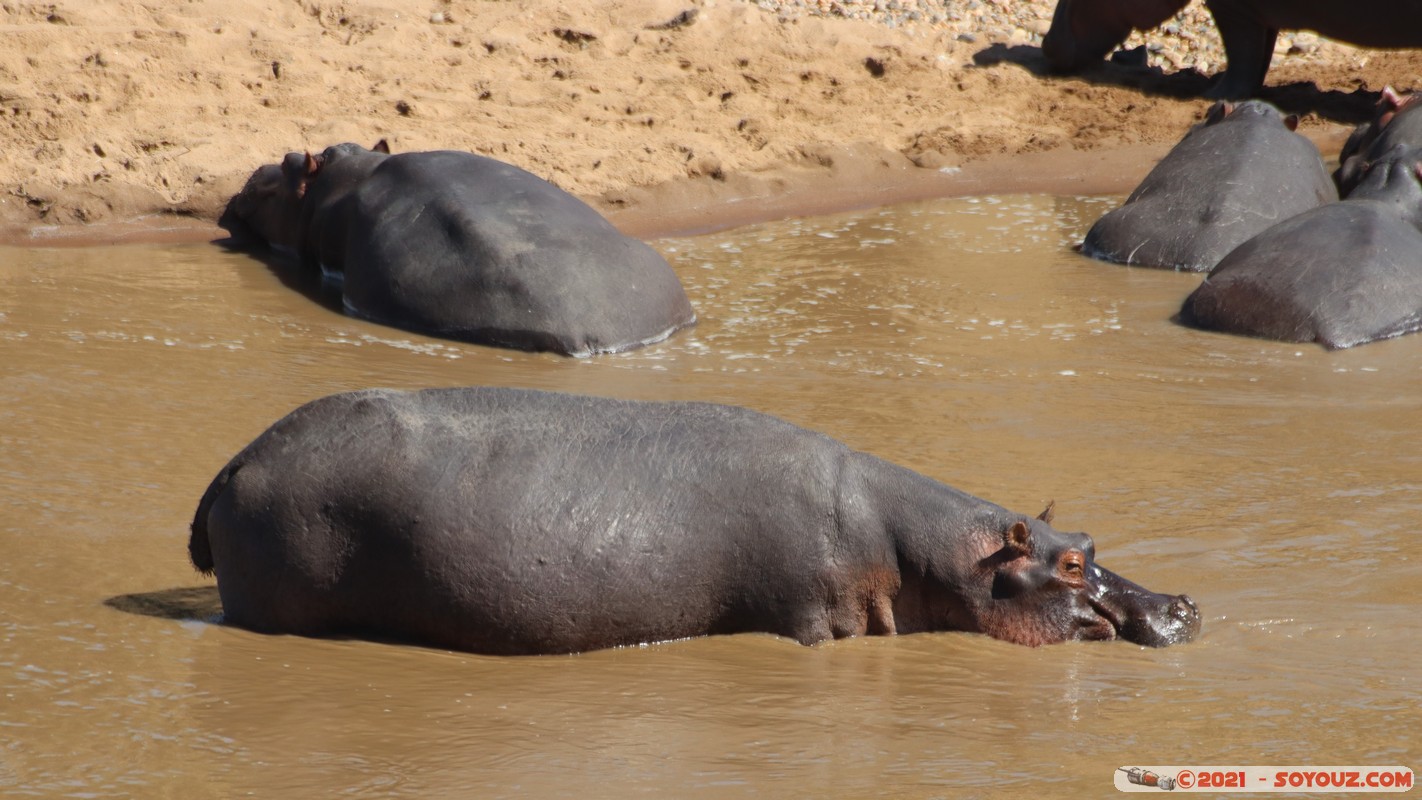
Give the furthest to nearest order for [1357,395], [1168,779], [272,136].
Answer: [272,136], [1357,395], [1168,779]

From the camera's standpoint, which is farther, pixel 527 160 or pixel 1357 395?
pixel 527 160

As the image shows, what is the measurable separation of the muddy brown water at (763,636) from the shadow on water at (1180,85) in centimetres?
513

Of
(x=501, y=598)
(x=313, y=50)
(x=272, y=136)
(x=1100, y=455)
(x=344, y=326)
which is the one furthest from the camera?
(x=313, y=50)

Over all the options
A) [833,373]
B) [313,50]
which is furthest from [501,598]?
[313,50]

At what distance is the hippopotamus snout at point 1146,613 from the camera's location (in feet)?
15.3

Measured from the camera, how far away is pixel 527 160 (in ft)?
37.3

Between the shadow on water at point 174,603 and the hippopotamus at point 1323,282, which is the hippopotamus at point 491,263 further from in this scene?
the shadow on water at point 174,603

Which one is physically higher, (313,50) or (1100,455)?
(313,50)

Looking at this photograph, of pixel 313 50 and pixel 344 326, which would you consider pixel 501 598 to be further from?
pixel 313 50

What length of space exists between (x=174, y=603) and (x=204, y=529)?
22 cm

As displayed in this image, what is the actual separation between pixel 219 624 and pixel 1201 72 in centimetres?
1256

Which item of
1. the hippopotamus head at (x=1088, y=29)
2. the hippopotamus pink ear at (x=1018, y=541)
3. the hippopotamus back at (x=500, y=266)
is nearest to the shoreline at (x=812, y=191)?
the hippopotamus head at (x=1088, y=29)

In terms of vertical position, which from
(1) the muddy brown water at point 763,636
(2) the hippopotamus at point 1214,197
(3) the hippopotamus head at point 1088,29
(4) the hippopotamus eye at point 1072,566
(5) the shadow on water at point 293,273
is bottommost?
(5) the shadow on water at point 293,273

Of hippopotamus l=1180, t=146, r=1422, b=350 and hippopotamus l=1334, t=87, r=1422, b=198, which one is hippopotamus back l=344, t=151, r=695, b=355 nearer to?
hippopotamus l=1180, t=146, r=1422, b=350
